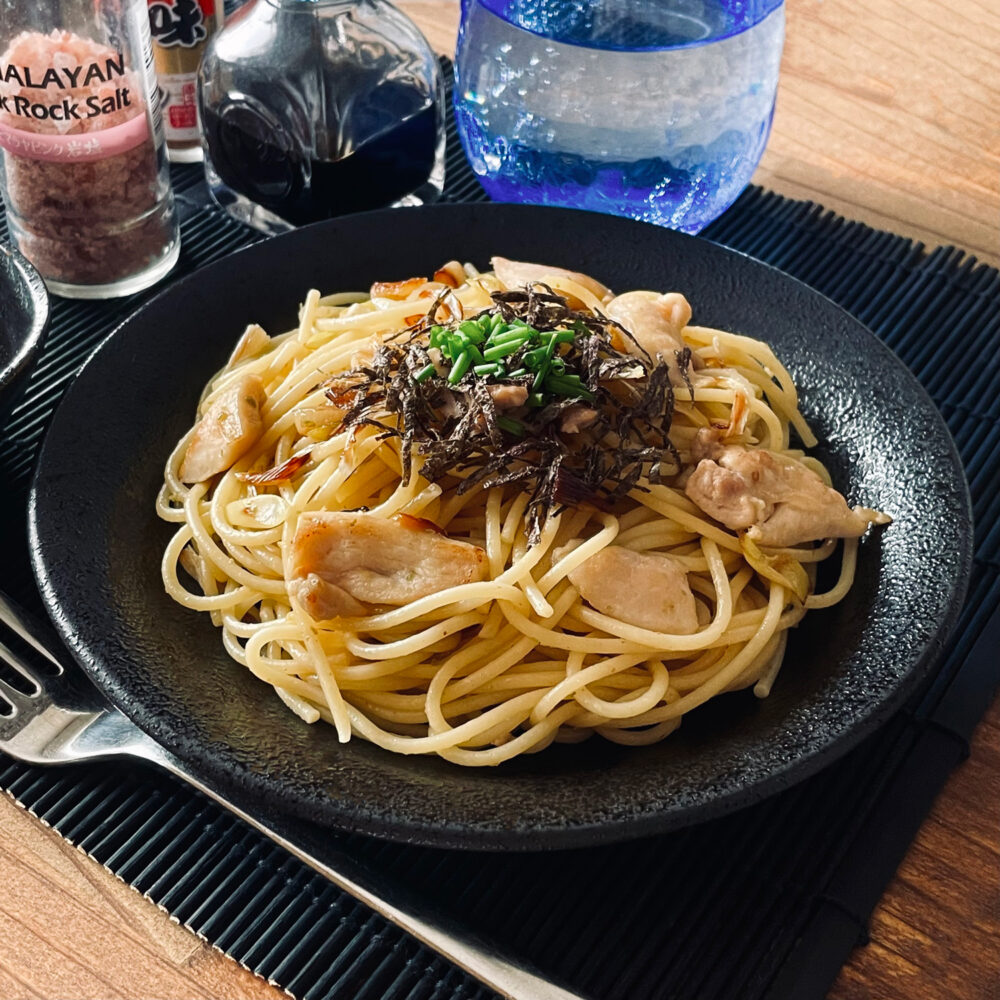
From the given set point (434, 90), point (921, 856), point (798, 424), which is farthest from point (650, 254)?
point (921, 856)

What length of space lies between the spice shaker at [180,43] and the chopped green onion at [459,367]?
5.53ft

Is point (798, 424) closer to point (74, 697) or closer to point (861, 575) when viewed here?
point (861, 575)

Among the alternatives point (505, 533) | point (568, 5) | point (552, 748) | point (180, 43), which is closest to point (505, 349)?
point (505, 533)

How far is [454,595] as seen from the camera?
6.78 feet

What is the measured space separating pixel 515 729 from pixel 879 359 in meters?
1.18

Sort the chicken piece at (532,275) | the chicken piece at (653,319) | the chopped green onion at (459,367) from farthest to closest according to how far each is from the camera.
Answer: the chicken piece at (532,275)
the chicken piece at (653,319)
the chopped green onion at (459,367)

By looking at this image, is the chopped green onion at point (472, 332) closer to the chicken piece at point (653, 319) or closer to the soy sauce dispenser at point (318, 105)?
the chicken piece at point (653, 319)

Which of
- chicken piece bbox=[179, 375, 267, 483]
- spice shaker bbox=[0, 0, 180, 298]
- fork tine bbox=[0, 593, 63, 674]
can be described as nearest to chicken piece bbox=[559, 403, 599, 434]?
chicken piece bbox=[179, 375, 267, 483]

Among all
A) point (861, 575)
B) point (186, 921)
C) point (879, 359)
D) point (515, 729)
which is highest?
point (879, 359)

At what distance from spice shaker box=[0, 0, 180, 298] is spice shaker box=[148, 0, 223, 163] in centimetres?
39

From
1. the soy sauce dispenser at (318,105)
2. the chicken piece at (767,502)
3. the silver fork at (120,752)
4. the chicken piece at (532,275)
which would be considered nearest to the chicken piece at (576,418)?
the chicken piece at (767,502)

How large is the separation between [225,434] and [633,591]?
3.02 ft

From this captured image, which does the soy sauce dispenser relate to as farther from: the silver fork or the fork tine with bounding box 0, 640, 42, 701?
the fork tine with bounding box 0, 640, 42, 701

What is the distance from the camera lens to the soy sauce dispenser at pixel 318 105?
3.11 metres
